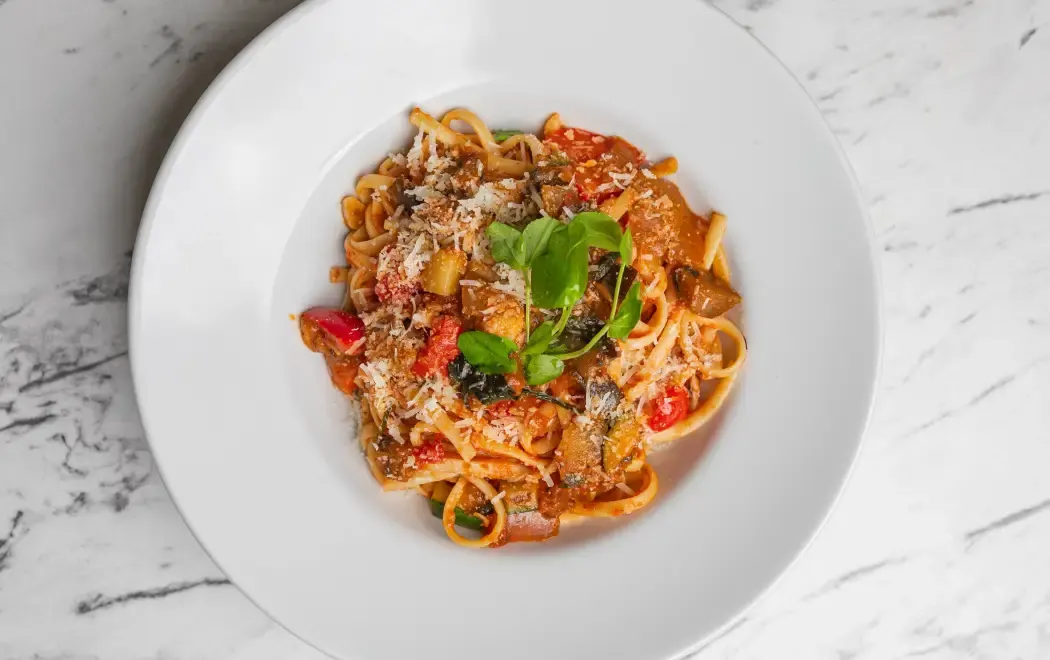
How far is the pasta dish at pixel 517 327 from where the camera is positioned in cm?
355

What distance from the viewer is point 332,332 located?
3.77 m

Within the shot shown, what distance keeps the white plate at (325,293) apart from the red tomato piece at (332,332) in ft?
0.24

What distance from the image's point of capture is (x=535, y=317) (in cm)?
364

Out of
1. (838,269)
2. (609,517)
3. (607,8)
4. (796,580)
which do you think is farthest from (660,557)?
(607,8)

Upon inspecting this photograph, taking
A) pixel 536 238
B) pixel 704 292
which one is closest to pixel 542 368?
pixel 536 238

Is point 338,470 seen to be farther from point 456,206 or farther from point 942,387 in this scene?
point 942,387

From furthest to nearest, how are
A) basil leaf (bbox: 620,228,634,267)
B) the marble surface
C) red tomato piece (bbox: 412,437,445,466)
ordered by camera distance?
1. the marble surface
2. red tomato piece (bbox: 412,437,445,466)
3. basil leaf (bbox: 620,228,634,267)

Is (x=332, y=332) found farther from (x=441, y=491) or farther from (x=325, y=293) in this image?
(x=441, y=491)

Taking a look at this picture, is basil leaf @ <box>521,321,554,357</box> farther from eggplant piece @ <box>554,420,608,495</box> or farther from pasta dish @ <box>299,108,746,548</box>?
eggplant piece @ <box>554,420,608,495</box>

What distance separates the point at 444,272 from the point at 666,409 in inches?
54.6

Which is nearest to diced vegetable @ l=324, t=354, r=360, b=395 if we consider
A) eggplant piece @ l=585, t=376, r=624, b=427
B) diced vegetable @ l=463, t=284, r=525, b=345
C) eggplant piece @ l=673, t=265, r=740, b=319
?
diced vegetable @ l=463, t=284, r=525, b=345

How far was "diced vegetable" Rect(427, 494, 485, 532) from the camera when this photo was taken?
3.99 metres

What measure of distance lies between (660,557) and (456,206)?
6.62ft

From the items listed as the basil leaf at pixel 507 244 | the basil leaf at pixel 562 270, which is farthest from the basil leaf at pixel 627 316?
the basil leaf at pixel 507 244
